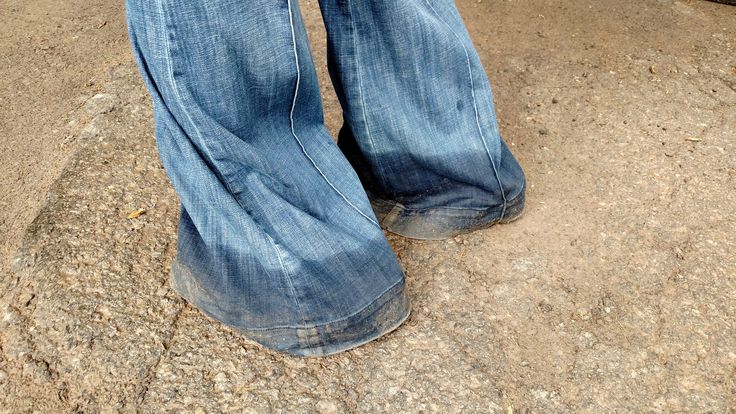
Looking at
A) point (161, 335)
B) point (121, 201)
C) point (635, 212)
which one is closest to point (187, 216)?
point (161, 335)

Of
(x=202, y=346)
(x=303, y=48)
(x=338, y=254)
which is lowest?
(x=202, y=346)

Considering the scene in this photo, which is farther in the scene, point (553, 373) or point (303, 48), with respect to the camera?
point (553, 373)

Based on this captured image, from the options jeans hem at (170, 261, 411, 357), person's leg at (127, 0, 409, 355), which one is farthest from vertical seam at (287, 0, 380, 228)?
jeans hem at (170, 261, 411, 357)

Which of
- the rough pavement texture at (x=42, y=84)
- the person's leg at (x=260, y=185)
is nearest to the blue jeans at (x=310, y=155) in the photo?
the person's leg at (x=260, y=185)

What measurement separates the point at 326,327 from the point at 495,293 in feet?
1.23

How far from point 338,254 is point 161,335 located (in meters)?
0.39

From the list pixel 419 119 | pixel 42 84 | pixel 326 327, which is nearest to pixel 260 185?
pixel 326 327

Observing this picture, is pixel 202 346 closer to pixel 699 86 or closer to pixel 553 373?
pixel 553 373

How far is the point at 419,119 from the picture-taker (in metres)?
1.53

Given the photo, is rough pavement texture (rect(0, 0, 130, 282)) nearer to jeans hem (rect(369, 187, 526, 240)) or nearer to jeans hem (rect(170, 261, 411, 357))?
jeans hem (rect(170, 261, 411, 357))

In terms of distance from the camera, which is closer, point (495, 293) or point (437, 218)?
point (495, 293)

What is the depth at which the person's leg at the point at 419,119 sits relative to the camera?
142cm

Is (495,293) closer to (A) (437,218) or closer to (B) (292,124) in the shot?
(A) (437,218)

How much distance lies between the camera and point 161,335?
4.71ft
